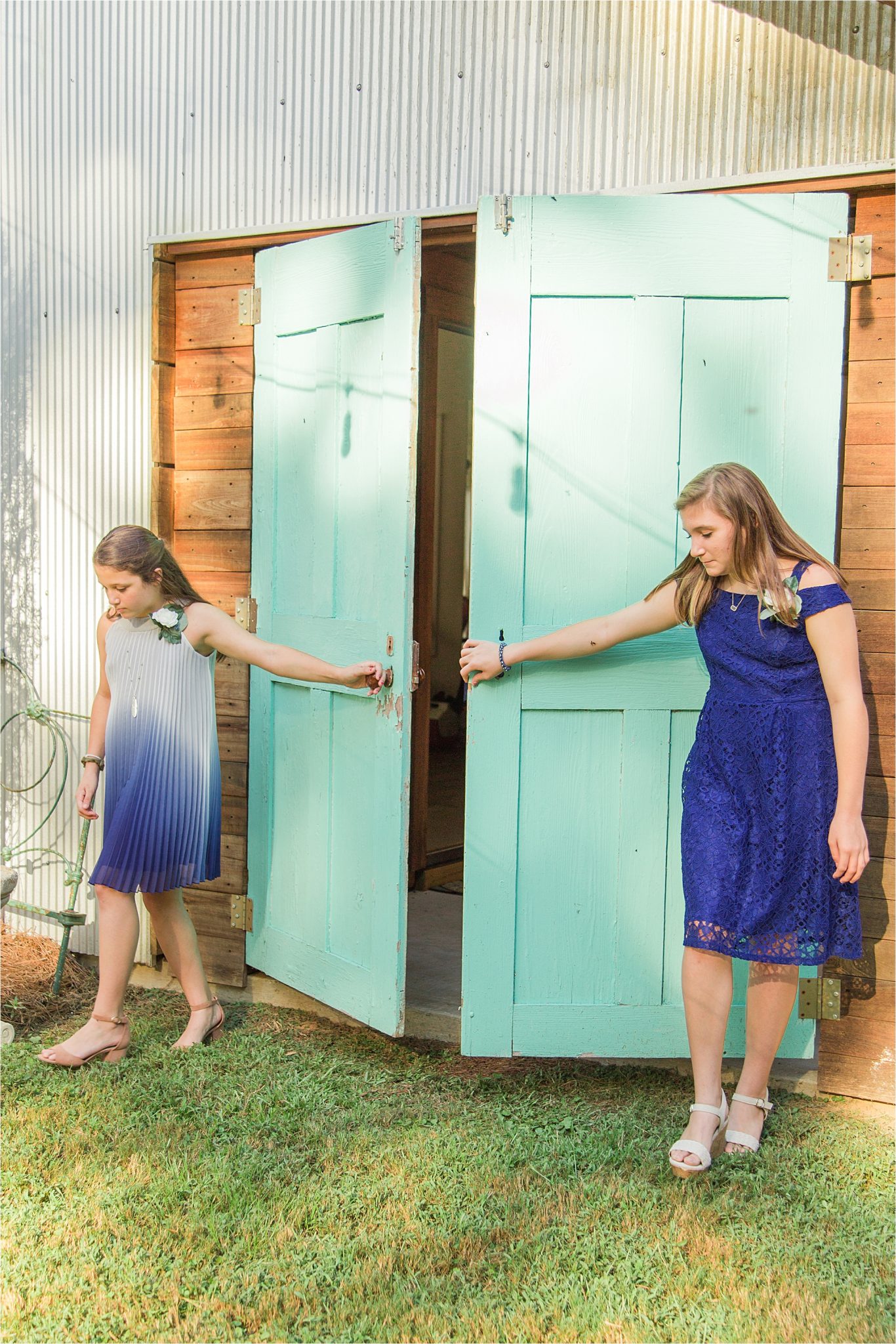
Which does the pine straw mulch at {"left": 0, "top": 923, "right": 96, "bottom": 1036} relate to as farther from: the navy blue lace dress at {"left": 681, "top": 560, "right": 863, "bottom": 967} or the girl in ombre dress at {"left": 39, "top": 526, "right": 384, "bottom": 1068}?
the navy blue lace dress at {"left": 681, "top": 560, "right": 863, "bottom": 967}

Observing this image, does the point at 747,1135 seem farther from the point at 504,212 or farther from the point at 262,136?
the point at 262,136

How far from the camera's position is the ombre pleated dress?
3.53m

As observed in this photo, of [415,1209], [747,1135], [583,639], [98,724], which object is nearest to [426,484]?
[98,724]

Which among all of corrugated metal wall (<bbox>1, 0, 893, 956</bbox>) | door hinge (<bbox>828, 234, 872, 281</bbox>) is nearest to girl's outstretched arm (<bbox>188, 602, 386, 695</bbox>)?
corrugated metal wall (<bbox>1, 0, 893, 956</bbox>)

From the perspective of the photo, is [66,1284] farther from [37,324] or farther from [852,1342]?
[37,324]

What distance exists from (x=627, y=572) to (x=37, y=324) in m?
2.45

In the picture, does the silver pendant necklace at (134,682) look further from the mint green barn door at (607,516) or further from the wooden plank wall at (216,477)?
the mint green barn door at (607,516)

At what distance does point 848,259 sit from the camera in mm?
3193

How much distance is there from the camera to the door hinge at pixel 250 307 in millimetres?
3900

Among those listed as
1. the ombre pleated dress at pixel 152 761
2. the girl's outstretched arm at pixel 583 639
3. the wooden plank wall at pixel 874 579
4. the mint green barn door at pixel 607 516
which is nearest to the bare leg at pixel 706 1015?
the mint green barn door at pixel 607 516

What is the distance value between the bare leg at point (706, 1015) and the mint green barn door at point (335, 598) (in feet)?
2.84

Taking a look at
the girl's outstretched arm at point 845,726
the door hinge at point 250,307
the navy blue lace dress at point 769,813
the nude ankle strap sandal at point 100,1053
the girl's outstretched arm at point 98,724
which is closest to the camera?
the girl's outstretched arm at point 845,726

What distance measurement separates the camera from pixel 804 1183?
2896 millimetres

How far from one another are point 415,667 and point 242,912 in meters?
1.18
